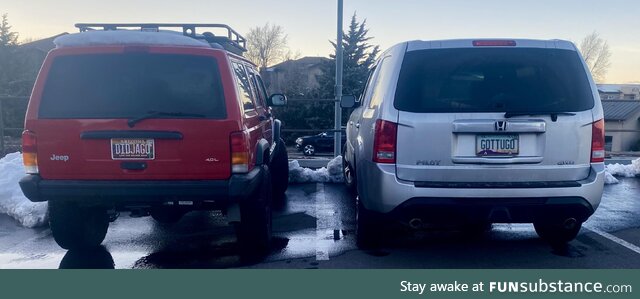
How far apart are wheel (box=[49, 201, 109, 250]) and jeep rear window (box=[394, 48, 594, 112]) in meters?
2.97

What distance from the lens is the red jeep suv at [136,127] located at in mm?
4188

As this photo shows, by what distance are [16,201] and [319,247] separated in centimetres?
415

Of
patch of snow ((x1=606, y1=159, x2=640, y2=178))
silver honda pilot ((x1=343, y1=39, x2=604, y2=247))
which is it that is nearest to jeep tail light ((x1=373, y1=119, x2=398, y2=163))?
silver honda pilot ((x1=343, y1=39, x2=604, y2=247))

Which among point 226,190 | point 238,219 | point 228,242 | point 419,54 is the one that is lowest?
point 228,242

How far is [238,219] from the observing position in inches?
178

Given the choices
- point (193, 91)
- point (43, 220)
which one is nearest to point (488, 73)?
point (193, 91)

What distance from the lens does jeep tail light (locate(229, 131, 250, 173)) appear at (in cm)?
423

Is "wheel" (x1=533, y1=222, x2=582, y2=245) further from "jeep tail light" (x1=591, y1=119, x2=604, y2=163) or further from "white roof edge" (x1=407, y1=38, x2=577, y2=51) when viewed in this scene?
"white roof edge" (x1=407, y1=38, x2=577, y2=51)

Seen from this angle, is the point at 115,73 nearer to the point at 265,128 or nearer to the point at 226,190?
the point at 226,190

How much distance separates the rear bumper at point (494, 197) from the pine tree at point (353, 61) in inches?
1022

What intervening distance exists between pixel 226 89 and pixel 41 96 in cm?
149

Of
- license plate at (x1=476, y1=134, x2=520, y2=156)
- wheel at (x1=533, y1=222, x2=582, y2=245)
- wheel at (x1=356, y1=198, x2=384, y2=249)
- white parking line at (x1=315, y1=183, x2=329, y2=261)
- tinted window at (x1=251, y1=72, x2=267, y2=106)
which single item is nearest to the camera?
license plate at (x1=476, y1=134, x2=520, y2=156)

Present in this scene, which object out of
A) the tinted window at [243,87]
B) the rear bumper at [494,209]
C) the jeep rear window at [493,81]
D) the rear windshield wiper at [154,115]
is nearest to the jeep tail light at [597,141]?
the jeep rear window at [493,81]

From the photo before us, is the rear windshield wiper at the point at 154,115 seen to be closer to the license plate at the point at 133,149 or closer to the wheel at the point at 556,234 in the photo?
the license plate at the point at 133,149
